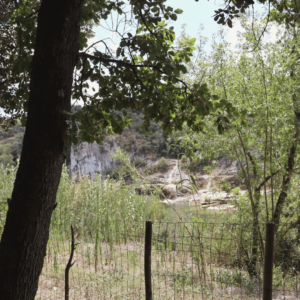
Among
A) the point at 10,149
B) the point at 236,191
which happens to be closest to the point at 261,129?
the point at 236,191

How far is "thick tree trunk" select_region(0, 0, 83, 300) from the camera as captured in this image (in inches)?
66.8

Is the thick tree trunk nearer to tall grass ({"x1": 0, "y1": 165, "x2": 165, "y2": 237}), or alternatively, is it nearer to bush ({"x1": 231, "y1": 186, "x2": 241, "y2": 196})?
tall grass ({"x1": 0, "y1": 165, "x2": 165, "y2": 237})

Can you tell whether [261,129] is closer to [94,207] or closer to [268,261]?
[268,261]

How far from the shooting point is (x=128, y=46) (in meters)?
2.39

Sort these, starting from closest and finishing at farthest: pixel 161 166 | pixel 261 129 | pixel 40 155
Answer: pixel 40 155 → pixel 261 129 → pixel 161 166

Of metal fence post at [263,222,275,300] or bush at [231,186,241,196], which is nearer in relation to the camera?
metal fence post at [263,222,275,300]

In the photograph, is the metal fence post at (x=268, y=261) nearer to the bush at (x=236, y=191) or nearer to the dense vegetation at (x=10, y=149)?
the bush at (x=236, y=191)

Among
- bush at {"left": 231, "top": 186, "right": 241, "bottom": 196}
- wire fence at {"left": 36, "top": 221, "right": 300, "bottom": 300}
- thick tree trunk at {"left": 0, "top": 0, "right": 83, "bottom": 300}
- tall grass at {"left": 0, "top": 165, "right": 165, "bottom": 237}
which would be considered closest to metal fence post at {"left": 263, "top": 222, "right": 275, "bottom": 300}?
wire fence at {"left": 36, "top": 221, "right": 300, "bottom": 300}

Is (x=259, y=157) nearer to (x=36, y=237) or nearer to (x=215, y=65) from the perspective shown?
(x=215, y=65)

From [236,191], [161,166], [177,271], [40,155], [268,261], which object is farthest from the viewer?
[161,166]

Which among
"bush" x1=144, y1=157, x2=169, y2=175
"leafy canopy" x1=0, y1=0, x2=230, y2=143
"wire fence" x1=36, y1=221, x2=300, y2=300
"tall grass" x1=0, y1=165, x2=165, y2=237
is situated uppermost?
"bush" x1=144, y1=157, x2=169, y2=175

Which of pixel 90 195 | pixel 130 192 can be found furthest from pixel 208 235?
pixel 90 195

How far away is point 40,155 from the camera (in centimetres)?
173

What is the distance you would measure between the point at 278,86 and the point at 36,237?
12.9 ft
